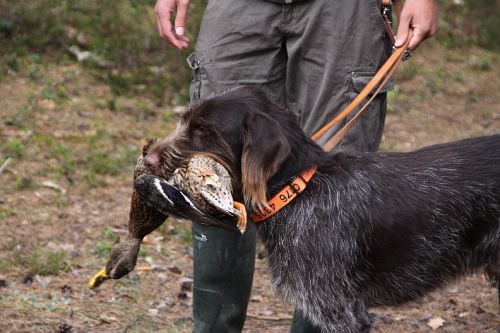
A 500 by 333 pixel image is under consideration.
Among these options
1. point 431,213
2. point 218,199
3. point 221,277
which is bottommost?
point 221,277

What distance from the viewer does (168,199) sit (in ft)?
11.8

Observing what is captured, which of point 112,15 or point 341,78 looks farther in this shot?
point 112,15

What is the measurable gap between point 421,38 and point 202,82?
111 cm

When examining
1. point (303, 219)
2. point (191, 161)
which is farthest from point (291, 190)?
point (191, 161)

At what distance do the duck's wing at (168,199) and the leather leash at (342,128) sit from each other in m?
0.27

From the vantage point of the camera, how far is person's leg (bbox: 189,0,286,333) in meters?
4.26

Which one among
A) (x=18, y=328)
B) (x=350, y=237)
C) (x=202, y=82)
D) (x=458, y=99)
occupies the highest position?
(x=202, y=82)

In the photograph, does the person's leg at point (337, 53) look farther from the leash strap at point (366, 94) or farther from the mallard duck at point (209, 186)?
the mallard duck at point (209, 186)

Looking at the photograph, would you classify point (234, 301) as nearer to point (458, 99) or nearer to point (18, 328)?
point (18, 328)

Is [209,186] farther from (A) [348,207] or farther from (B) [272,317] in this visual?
(B) [272,317]

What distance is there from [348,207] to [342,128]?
0.45m

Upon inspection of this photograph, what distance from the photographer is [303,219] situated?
153 inches

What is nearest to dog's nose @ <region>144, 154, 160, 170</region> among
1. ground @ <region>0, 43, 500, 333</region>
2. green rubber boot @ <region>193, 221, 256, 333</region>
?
green rubber boot @ <region>193, 221, 256, 333</region>

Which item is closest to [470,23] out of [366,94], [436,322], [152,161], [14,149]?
[14,149]
